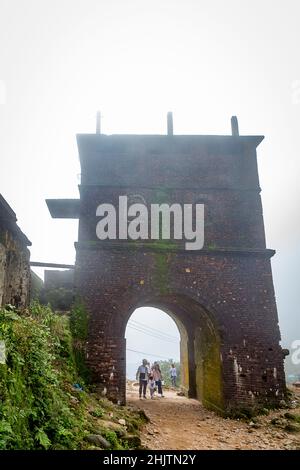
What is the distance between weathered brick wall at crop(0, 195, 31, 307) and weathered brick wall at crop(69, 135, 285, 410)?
98.2 inches

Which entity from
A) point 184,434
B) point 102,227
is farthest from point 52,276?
point 184,434

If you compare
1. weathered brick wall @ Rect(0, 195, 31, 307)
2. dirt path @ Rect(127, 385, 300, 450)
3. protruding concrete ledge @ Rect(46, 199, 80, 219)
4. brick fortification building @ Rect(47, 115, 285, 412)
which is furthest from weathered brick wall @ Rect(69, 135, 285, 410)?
weathered brick wall @ Rect(0, 195, 31, 307)

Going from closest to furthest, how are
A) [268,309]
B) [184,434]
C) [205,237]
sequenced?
[184,434], [268,309], [205,237]

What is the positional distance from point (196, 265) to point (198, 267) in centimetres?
10

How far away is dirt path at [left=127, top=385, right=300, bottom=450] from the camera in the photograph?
26.1 ft

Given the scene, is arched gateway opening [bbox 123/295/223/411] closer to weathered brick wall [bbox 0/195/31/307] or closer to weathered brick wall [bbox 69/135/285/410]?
weathered brick wall [bbox 69/135/285/410]

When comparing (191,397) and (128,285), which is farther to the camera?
(191,397)

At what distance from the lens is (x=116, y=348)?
1136 cm

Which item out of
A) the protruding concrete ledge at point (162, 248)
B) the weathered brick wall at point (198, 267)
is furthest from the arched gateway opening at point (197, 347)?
the protruding concrete ledge at point (162, 248)

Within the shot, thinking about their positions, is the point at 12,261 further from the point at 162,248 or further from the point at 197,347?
the point at 197,347

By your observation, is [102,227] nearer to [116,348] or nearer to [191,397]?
[116,348]

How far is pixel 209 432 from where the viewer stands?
9.39 meters

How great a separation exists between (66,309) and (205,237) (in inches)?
239

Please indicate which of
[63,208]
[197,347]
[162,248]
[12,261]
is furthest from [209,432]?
[63,208]
